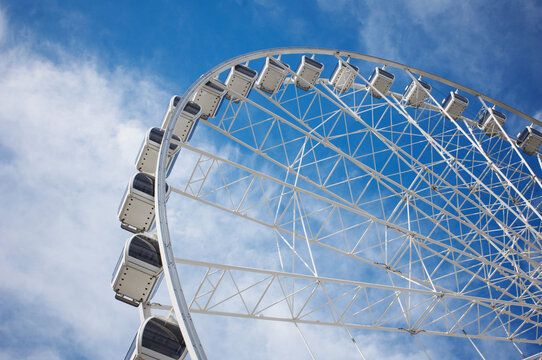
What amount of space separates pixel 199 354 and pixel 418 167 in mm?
13531

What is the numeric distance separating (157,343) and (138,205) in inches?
154

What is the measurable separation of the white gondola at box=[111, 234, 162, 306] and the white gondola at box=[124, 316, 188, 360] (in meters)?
1.29

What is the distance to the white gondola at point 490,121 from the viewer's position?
24359mm

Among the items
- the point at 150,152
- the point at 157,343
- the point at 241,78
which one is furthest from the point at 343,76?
the point at 157,343

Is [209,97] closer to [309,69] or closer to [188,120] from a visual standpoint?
[188,120]

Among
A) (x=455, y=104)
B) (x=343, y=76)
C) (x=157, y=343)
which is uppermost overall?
(x=455, y=104)

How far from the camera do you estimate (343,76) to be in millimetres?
20531

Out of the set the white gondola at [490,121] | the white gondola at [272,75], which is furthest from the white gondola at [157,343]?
the white gondola at [490,121]

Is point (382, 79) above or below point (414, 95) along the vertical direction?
below

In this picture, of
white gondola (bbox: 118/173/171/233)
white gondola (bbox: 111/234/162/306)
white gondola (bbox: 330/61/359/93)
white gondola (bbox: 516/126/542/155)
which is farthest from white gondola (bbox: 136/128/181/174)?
white gondola (bbox: 516/126/542/155)

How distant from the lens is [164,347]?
Answer: 781 centimetres

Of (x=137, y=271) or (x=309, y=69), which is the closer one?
(x=137, y=271)

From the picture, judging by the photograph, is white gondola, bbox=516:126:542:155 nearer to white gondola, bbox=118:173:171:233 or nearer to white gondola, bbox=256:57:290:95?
white gondola, bbox=256:57:290:95

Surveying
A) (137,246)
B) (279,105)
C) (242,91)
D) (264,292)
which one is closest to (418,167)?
(279,105)
